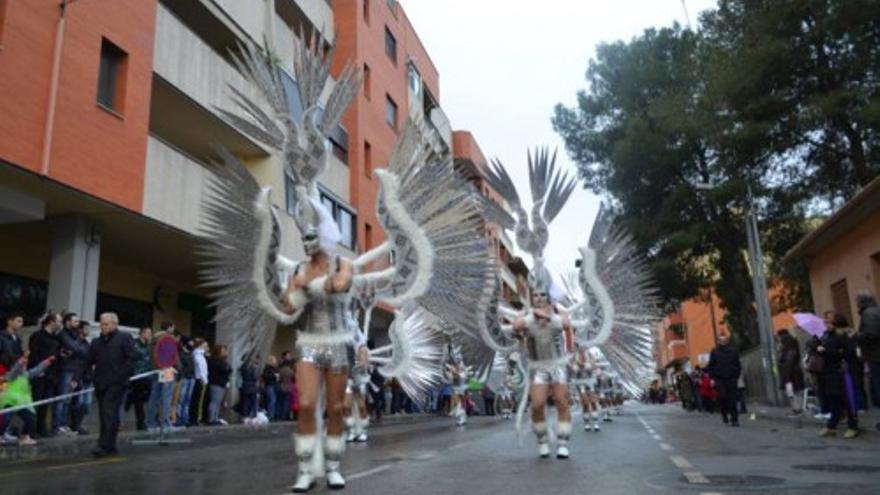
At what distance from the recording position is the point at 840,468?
25.4 ft

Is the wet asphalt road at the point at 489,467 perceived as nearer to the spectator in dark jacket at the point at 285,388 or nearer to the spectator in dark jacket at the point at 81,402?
the spectator in dark jacket at the point at 81,402

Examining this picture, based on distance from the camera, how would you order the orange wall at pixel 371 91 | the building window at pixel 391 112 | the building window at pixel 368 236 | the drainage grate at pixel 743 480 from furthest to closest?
the building window at pixel 391 112
the building window at pixel 368 236
the orange wall at pixel 371 91
the drainage grate at pixel 743 480

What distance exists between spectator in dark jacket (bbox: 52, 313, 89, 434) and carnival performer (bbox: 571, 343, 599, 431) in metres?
8.86

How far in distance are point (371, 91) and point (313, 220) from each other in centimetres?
2598

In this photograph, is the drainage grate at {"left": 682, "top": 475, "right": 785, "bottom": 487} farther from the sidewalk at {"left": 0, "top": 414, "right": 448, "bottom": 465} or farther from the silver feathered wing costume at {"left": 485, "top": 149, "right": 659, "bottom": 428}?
the sidewalk at {"left": 0, "top": 414, "right": 448, "bottom": 465}

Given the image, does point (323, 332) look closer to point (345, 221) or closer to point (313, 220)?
point (313, 220)

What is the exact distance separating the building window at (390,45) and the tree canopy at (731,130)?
9384mm

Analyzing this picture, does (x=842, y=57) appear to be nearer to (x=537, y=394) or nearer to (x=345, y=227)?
(x=345, y=227)

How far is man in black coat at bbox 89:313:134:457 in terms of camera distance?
34.4ft

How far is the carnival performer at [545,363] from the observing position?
9234mm

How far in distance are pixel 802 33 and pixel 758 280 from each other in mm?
7500

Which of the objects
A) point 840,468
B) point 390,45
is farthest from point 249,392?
point 390,45

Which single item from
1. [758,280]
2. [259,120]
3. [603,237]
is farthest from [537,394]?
[758,280]

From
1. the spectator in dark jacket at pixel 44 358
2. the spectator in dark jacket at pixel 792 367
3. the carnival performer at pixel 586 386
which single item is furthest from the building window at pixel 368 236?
the spectator in dark jacket at pixel 44 358
